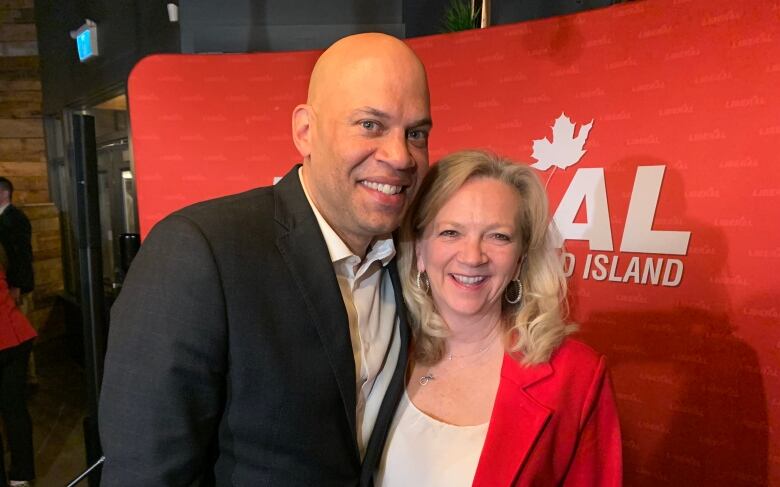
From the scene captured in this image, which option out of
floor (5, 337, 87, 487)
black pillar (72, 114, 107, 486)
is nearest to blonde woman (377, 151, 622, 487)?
black pillar (72, 114, 107, 486)

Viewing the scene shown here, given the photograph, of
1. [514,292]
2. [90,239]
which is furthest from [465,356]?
[90,239]

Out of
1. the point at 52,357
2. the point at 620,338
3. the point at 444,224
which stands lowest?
the point at 52,357

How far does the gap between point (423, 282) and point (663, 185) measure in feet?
4.37

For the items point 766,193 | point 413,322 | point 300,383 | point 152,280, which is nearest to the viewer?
point 152,280

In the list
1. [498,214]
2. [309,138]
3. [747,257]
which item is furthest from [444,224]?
[747,257]

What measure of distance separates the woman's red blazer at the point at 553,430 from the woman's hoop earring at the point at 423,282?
361 millimetres

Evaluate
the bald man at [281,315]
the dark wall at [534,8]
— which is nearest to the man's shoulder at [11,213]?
the bald man at [281,315]

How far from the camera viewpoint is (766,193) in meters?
2.05

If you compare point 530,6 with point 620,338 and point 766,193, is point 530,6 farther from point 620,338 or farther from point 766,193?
point 620,338

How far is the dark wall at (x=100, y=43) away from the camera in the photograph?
13.0 ft

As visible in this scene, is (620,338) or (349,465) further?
(620,338)

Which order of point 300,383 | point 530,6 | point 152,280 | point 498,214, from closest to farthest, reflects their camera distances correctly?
point 152,280 < point 300,383 < point 498,214 < point 530,6

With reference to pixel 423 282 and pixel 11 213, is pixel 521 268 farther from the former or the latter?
pixel 11 213

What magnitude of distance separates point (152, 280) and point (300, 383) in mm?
375
